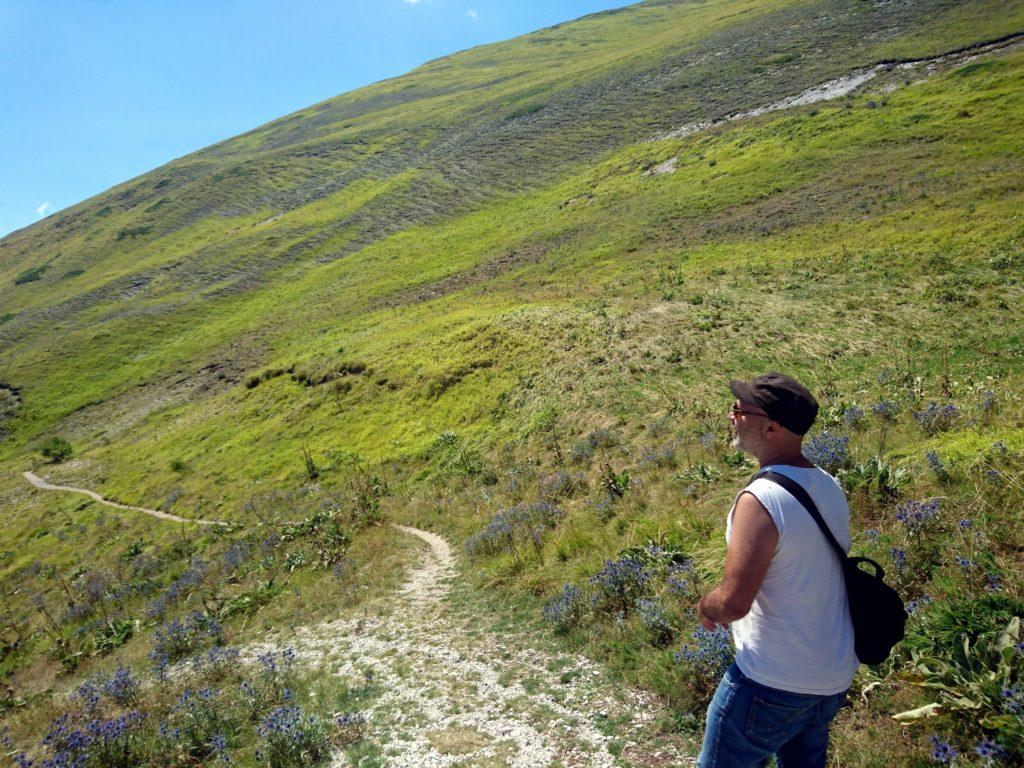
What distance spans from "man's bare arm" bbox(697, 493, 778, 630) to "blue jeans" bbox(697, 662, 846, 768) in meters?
0.46

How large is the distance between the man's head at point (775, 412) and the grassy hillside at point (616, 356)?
8.19ft

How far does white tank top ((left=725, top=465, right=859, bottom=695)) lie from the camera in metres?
2.44

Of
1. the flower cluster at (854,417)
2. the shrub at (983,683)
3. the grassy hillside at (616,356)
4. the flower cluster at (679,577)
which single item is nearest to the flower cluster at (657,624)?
the grassy hillside at (616,356)

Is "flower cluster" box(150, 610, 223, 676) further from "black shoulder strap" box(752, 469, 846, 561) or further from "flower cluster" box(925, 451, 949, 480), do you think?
"flower cluster" box(925, 451, 949, 480)

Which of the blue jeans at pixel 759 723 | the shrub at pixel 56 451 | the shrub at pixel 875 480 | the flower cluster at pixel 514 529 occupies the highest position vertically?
the shrub at pixel 56 451

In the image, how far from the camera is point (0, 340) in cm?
7644

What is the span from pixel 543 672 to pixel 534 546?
151 inches

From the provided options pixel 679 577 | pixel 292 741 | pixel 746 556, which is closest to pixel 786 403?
pixel 746 556

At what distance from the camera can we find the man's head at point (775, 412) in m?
2.59

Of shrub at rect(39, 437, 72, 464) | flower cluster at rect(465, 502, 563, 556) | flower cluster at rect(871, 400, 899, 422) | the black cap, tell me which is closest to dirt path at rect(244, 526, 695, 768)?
flower cluster at rect(465, 502, 563, 556)

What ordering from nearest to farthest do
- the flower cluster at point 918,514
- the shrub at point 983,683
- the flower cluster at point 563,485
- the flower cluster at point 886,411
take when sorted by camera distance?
the shrub at point 983,683 → the flower cluster at point 918,514 → the flower cluster at point 886,411 → the flower cluster at point 563,485

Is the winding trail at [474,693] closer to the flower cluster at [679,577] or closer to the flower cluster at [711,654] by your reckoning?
the flower cluster at [711,654]

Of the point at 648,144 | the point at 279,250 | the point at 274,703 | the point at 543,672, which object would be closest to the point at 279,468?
the point at 274,703

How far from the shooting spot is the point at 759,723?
2.62m
